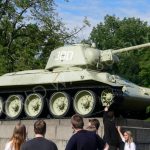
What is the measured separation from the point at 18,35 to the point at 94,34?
128 feet

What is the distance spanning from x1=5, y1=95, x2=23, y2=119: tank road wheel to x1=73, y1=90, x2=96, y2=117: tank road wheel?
7.40 ft

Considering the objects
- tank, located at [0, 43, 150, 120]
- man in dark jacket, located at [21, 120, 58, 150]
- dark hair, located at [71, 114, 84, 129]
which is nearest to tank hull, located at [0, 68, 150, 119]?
tank, located at [0, 43, 150, 120]

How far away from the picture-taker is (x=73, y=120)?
7.62 meters

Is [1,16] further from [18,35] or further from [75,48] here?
[75,48]

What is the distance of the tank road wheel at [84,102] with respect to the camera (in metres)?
16.3

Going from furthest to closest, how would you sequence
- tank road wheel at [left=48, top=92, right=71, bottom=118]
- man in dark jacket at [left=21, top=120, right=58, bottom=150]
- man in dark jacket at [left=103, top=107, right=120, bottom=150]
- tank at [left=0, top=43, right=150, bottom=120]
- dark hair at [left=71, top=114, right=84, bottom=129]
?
1. tank road wheel at [left=48, top=92, right=71, bottom=118]
2. tank at [left=0, top=43, right=150, bottom=120]
3. man in dark jacket at [left=103, top=107, right=120, bottom=150]
4. dark hair at [left=71, top=114, right=84, bottom=129]
5. man in dark jacket at [left=21, top=120, right=58, bottom=150]

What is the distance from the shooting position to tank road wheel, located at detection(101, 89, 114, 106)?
15.9 m

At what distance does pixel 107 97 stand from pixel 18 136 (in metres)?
8.55

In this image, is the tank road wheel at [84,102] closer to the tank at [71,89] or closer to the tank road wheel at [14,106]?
the tank at [71,89]

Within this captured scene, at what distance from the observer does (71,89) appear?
665 inches

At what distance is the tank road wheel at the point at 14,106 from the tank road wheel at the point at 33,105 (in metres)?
0.23

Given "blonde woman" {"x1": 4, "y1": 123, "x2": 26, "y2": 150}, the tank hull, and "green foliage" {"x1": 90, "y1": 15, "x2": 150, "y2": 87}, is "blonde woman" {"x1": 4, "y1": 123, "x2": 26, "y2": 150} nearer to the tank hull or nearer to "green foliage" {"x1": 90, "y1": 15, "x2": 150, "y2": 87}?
the tank hull

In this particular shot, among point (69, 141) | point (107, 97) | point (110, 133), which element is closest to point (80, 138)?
point (69, 141)

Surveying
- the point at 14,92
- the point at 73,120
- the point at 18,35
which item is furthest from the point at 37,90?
the point at 18,35
